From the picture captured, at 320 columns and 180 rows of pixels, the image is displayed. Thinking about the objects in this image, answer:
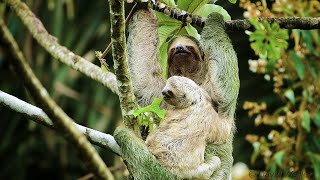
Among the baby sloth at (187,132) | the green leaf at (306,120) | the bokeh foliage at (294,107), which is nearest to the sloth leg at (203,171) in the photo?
the baby sloth at (187,132)

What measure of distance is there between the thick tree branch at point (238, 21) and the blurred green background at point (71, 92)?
396 cm

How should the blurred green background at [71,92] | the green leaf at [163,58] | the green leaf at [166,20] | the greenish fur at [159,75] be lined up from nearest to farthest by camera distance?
1. the greenish fur at [159,75]
2. the green leaf at [166,20]
3. the green leaf at [163,58]
4. the blurred green background at [71,92]

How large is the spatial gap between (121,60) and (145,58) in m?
1.47

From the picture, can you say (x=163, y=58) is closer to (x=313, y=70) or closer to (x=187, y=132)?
(x=187, y=132)

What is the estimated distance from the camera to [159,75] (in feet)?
18.9

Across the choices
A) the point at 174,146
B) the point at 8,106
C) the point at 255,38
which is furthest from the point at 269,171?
the point at 8,106

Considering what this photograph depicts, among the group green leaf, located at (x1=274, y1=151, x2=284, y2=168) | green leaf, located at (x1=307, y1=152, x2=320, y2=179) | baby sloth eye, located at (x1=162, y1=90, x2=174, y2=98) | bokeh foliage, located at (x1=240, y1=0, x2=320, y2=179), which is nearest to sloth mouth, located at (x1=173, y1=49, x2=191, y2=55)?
baby sloth eye, located at (x1=162, y1=90, x2=174, y2=98)

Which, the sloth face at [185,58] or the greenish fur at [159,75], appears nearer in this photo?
the greenish fur at [159,75]

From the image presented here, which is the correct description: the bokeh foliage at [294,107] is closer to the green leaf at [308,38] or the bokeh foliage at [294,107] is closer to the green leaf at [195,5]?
the green leaf at [308,38]

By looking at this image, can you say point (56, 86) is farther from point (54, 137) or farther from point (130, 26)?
point (130, 26)

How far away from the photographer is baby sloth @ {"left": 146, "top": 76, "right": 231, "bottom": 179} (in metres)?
4.75

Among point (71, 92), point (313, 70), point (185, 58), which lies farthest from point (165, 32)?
point (71, 92)

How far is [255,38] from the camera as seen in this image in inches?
173

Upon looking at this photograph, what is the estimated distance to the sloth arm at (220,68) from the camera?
529 cm
